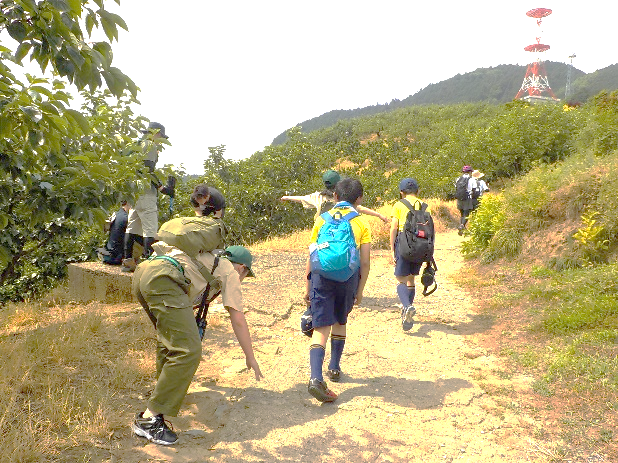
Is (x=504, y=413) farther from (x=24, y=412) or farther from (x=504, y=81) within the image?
(x=504, y=81)

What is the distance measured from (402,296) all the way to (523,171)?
11.6m

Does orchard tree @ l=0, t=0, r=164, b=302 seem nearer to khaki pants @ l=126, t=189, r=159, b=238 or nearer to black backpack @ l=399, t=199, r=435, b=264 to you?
khaki pants @ l=126, t=189, r=159, b=238

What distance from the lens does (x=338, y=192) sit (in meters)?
3.87

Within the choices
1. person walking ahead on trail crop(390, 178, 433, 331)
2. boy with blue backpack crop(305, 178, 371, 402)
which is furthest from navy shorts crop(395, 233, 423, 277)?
boy with blue backpack crop(305, 178, 371, 402)

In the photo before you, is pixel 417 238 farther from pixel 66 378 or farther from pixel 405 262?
pixel 66 378

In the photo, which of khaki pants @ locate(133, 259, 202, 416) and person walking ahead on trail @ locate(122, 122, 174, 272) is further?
person walking ahead on trail @ locate(122, 122, 174, 272)

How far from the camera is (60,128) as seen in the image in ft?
7.06

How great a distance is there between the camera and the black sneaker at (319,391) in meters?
3.49

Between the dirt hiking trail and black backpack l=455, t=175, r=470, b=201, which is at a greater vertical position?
black backpack l=455, t=175, r=470, b=201

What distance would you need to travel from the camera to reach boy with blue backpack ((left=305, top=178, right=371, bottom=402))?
11.5 ft

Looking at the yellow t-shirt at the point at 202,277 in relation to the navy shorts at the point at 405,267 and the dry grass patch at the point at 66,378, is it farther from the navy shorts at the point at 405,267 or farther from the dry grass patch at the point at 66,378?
the navy shorts at the point at 405,267

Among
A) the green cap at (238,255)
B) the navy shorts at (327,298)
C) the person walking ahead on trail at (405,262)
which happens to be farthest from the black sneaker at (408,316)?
the green cap at (238,255)

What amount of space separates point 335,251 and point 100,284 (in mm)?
3960

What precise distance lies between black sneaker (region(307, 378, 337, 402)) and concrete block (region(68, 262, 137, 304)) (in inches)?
131
